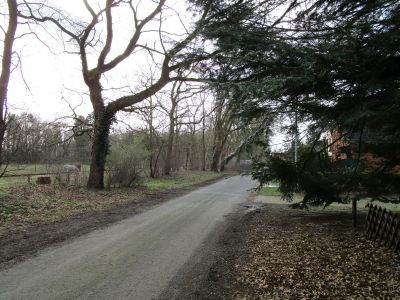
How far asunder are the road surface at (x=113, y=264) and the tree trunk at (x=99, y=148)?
29.7 ft

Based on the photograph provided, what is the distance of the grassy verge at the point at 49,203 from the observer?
1119 cm

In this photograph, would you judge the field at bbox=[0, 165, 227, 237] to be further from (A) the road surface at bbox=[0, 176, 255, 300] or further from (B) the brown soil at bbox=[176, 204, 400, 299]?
(B) the brown soil at bbox=[176, 204, 400, 299]

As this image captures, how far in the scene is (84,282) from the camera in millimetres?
5977

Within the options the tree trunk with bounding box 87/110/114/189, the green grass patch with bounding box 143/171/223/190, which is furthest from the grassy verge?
the green grass patch with bounding box 143/171/223/190

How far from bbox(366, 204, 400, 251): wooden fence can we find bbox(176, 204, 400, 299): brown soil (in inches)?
8.5

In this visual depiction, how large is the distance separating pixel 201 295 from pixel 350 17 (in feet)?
16.3

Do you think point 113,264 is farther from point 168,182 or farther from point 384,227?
point 168,182

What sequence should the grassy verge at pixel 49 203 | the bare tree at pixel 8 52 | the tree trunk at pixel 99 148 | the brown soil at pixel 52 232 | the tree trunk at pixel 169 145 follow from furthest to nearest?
the tree trunk at pixel 169 145, the tree trunk at pixel 99 148, the bare tree at pixel 8 52, the grassy verge at pixel 49 203, the brown soil at pixel 52 232

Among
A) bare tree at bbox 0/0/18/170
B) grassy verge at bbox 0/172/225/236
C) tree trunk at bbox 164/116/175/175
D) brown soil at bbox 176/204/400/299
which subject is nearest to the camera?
brown soil at bbox 176/204/400/299

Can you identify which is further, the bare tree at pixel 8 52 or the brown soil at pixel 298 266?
the bare tree at pixel 8 52

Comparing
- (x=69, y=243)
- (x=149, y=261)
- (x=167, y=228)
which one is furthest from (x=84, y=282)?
(x=167, y=228)

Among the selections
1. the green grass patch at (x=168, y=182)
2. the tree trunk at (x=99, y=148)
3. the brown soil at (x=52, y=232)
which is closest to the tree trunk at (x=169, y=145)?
the green grass patch at (x=168, y=182)

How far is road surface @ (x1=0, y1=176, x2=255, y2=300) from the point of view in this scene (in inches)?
221

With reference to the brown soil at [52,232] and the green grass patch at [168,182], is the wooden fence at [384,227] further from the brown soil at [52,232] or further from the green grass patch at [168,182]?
the green grass patch at [168,182]
